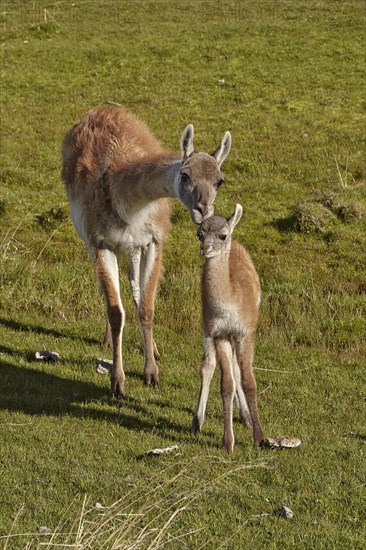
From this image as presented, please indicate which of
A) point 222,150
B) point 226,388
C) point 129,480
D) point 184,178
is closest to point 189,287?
point 222,150

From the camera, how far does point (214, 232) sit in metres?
7.80

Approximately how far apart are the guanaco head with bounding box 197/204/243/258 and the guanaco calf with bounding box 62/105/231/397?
109 cm

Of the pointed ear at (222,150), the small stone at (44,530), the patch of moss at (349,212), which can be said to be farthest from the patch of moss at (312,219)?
the small stone at (44,530)

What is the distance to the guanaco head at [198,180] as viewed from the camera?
27.0ft

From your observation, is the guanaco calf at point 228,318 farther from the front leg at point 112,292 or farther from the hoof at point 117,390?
the front leg at point 112,292

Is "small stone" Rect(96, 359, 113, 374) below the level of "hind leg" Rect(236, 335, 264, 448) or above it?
below

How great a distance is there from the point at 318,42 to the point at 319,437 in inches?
811

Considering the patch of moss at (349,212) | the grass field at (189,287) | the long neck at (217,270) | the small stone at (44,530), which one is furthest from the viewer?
the patch of moss at (349,212)

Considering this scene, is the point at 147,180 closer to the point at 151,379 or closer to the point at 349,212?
the point at 151,379

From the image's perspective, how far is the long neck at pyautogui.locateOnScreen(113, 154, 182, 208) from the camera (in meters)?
9.32

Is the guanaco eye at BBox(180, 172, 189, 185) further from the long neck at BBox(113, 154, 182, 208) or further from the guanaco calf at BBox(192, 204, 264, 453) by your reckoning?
the guanaco calf at BBox(192, 204, 264, 453)

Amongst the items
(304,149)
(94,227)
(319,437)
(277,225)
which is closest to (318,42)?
(304,149)

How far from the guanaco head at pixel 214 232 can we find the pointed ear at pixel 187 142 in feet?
4.33

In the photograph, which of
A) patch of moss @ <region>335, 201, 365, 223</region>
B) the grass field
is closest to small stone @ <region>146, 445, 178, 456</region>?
the grass field
